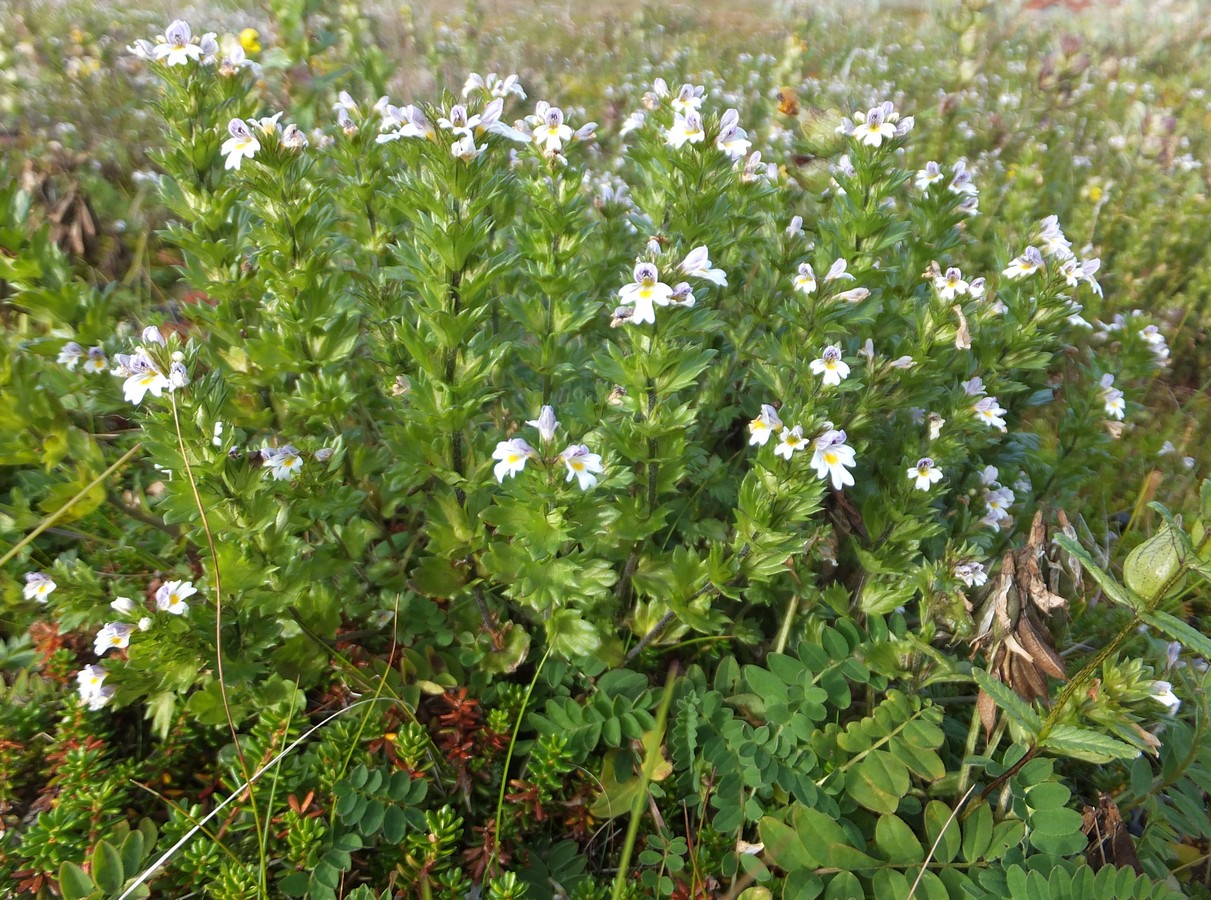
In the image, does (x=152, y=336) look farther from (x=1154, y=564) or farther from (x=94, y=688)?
(x=1154, y=564)

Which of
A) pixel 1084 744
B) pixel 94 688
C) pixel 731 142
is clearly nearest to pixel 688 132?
pixel 731 142

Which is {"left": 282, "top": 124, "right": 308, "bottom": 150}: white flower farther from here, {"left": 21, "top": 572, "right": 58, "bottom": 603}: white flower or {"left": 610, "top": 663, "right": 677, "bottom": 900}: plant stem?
{"left": 610, "top": 663, "right": 677, "bottom": 900}: plant stem

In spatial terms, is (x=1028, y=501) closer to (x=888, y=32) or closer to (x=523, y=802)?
(x=523, y=802)

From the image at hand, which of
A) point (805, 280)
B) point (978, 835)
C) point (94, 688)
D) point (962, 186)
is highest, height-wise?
point (962, 186)

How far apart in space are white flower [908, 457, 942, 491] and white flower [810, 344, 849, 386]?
21.9 inches

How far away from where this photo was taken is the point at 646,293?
2.43m

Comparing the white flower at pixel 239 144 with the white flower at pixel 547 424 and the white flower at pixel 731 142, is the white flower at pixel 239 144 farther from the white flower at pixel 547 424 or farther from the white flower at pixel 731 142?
the white flower at pixel 731 142

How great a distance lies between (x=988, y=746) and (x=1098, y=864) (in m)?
0.56

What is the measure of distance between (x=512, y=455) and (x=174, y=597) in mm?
1406

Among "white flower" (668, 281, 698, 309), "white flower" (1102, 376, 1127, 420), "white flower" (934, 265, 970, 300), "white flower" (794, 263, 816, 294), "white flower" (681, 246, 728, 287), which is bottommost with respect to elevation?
"white flower" (1102, 376, 1127, 420)

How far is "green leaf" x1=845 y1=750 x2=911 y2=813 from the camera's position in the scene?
246 centimetres

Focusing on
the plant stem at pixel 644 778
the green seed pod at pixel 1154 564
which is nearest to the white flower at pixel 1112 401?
the green seed pod at pixel 1154 564

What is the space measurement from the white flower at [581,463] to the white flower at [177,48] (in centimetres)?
202

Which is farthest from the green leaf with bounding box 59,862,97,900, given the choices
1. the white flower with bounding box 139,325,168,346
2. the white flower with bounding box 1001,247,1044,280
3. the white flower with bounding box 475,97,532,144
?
the white flower with bounding box 1001,247,1044,280
